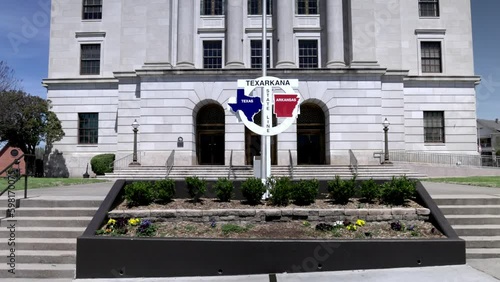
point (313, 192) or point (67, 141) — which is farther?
point (67, 141)

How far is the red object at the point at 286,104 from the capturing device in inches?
496

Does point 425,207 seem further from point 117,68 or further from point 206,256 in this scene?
point 117,68

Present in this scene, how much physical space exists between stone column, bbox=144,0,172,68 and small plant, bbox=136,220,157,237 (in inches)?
906

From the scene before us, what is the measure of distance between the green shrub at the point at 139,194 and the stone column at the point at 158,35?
2170 centimetres

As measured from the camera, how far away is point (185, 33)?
3138 centimetres

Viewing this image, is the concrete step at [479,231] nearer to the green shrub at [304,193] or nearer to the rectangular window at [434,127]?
the green shrub at [304,193]

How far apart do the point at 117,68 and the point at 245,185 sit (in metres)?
27.9

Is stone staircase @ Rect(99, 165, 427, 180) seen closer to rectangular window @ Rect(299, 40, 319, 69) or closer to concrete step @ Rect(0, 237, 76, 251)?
rectangular window @ Rect(299, 40, 319, 69)

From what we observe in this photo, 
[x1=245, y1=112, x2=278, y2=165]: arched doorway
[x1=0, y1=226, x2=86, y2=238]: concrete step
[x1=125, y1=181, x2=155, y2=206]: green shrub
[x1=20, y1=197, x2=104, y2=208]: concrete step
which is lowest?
[x1=0, y1=226, x2=86, y2=238]: concrete step

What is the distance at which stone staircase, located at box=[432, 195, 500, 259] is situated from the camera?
30.4 feet

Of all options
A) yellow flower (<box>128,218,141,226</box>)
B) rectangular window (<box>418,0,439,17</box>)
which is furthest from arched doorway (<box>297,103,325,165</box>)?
yellow flower (<box>128,218,141,226</box>)

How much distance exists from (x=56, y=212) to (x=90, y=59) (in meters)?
28.3

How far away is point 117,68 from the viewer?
3478 cm

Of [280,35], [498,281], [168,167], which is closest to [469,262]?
[498,281]
